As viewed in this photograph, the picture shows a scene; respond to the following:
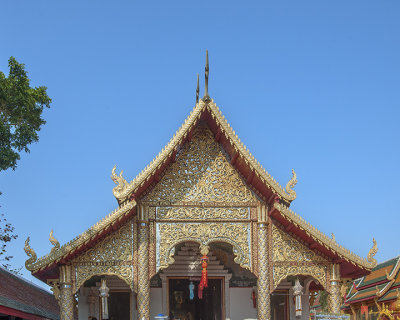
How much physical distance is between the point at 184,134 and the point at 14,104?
187 inches

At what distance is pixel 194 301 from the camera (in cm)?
1605

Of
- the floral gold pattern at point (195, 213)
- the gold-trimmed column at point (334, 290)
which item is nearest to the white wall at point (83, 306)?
the floral gold pattern at point (195, 213)

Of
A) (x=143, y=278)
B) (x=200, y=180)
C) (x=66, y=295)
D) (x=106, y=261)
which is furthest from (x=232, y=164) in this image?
(x=66, y=295)

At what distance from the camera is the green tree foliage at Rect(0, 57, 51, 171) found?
14.3 meters

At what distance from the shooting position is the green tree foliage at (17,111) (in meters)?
14.3

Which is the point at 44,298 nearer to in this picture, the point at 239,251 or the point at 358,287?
the point at 239,251

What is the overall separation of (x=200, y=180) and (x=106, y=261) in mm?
2654

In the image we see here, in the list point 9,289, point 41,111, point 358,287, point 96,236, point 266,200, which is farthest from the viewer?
point 358,287

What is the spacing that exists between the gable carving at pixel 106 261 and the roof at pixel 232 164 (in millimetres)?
201

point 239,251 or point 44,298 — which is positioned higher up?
point 239,251

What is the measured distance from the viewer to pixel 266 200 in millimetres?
12867

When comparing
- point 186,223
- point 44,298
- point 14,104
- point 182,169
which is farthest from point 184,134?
point 44,298

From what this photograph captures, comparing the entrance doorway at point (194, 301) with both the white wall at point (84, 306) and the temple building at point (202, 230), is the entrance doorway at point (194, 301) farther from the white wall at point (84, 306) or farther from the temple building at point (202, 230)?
the temple building at point (202, 230)

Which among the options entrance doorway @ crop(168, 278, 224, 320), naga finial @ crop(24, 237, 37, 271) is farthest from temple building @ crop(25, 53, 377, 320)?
entrance doorway @ crop(168, 278, 224, 320)
